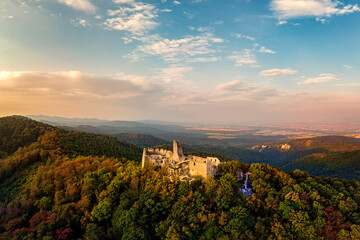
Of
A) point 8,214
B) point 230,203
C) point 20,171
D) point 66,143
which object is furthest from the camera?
point 66,143

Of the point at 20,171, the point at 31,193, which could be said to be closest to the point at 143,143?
the point at 20,171

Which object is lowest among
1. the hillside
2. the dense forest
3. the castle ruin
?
the hillside

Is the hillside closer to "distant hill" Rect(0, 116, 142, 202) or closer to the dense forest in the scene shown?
the dense forest

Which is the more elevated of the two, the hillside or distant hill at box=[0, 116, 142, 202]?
distant hill at box=[0, 116, 142, 202]

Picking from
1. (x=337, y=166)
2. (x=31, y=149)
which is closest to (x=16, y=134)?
(x=31, y=149)

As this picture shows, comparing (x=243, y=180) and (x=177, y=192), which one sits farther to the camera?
(x=243, y=180)

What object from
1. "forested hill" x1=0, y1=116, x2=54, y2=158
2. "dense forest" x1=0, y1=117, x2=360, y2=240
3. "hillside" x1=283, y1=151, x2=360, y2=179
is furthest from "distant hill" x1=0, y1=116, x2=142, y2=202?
"hillside" x1=283, y1=151, x2=360, y2=179

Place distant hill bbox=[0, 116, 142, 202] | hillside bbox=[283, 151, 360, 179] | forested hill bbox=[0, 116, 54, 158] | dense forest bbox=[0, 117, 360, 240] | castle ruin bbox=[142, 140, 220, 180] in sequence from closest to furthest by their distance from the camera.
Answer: dense forest bbox=[0, 117, 360, 240] < castle ruin bbox=[142, 140, 220, 180] < distant hill bbox=[0, 116, 142, 202] < forested hill bbox=[0, 116, 54, 158] < hillside bbox=[283, 151, 360, 179]

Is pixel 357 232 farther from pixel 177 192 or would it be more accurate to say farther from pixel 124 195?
pixel 124 195
